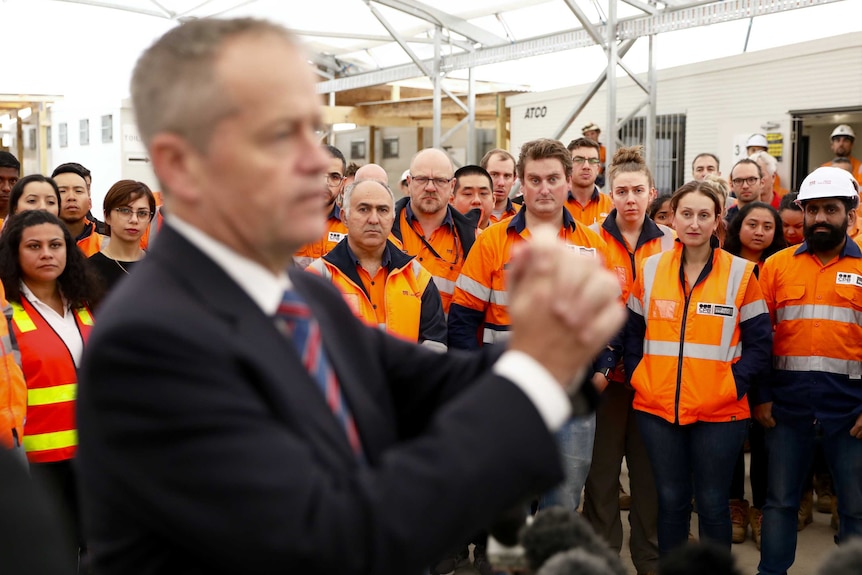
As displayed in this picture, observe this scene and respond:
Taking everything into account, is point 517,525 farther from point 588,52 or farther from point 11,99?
point 11,99

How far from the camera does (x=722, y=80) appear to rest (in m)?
11.2

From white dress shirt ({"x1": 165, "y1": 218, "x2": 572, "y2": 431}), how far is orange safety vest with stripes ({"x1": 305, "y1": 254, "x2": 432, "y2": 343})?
10.5 feet

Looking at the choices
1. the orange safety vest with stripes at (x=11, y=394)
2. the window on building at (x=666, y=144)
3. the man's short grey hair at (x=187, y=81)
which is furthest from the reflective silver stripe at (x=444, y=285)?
the window on building at (x=666, y=144)

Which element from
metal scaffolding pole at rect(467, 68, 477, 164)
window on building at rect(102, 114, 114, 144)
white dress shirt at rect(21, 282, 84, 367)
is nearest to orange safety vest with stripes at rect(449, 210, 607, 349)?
white dress shirt at rect(21, 282, 84, 367)

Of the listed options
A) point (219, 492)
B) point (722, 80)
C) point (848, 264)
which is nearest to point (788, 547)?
point (848, 264)

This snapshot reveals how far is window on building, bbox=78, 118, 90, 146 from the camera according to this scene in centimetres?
1686

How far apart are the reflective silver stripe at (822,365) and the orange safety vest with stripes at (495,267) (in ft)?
3.45

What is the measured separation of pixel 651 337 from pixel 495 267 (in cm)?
85

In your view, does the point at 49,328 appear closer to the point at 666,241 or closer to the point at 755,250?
the point at 666,241

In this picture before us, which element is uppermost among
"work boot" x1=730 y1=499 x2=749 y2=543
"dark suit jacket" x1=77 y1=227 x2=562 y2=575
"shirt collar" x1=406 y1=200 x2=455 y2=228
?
"shirt collar" x1=406 y1=200 x2=455 y2=228

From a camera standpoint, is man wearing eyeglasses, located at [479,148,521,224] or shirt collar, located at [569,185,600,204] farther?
man wearing eyeglasses, located at [479,148,521,224]

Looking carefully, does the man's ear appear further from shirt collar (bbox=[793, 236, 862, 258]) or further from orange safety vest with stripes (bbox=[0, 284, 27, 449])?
shirt collar (bbox=[793, 236, 862, 258])

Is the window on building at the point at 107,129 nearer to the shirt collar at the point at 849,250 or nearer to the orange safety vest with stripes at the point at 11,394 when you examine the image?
the orange safety vest with stripes at the point at 11,394

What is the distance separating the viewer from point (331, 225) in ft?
19.2
